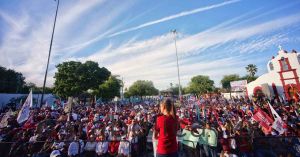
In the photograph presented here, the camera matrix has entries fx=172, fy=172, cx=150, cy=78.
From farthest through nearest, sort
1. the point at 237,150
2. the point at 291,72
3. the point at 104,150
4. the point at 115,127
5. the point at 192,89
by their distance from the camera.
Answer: the point at 192,89, the point at 291,72, the point at 115,127, the point at 104,150, the point at 237,150

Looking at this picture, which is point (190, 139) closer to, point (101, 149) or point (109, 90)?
point (101, 149)

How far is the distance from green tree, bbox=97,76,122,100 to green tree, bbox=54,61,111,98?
6714 mm

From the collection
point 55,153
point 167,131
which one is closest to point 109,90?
point 55,153

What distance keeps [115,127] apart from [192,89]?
67.5 meters

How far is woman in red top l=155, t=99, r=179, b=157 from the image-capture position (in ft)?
10.2

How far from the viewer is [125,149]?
709cm

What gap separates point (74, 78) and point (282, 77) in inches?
1676

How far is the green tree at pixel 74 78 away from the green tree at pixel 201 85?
41.4 meters

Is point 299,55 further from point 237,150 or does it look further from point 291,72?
point 237,150

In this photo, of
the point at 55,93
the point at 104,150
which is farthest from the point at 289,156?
the point at 55,93

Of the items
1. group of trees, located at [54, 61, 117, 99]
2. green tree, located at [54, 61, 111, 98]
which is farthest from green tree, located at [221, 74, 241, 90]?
green tree, located at [54, 61, 111, 98]

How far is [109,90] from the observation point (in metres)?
53.7

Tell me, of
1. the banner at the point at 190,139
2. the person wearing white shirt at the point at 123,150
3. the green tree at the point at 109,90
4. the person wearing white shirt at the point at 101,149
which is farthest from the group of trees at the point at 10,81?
the banner at the point at 190,139

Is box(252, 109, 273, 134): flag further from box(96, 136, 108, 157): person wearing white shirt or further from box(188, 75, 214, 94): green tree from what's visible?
box(188, 75, 214, 94): green tree
